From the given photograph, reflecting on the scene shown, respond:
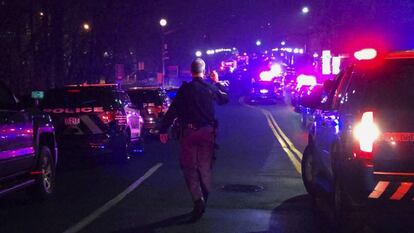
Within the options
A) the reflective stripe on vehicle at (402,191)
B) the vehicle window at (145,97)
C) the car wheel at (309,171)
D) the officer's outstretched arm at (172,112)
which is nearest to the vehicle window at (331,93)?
the car wheel at (309,171)

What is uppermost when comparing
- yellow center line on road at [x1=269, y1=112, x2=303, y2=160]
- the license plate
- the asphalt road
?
the license plate

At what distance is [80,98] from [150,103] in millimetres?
5960

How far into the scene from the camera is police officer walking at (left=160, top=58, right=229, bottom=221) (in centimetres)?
720

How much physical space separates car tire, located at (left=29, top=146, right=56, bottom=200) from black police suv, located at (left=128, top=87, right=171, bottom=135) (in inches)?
334

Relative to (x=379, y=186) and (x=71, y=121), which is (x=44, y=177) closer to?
(x=71, y=121)

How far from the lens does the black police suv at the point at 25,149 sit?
7.41 m

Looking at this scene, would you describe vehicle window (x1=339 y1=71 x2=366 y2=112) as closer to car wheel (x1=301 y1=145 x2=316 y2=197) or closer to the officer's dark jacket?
the officer's dark jacket

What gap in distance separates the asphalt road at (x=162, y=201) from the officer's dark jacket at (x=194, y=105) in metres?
1.22

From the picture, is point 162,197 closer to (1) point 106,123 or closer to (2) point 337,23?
(1) point 106,123

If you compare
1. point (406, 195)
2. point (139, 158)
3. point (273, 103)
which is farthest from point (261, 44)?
point (406, 195)

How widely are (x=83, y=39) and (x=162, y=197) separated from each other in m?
26.9

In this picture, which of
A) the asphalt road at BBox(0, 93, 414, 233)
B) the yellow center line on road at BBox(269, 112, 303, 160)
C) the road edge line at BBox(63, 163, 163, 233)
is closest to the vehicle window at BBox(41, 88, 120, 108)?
the asphalt road at BBox(0, 93, 414, 233)

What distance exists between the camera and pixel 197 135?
7.22m

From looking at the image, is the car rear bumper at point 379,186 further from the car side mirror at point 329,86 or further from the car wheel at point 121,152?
the car wheel at point 121,152
